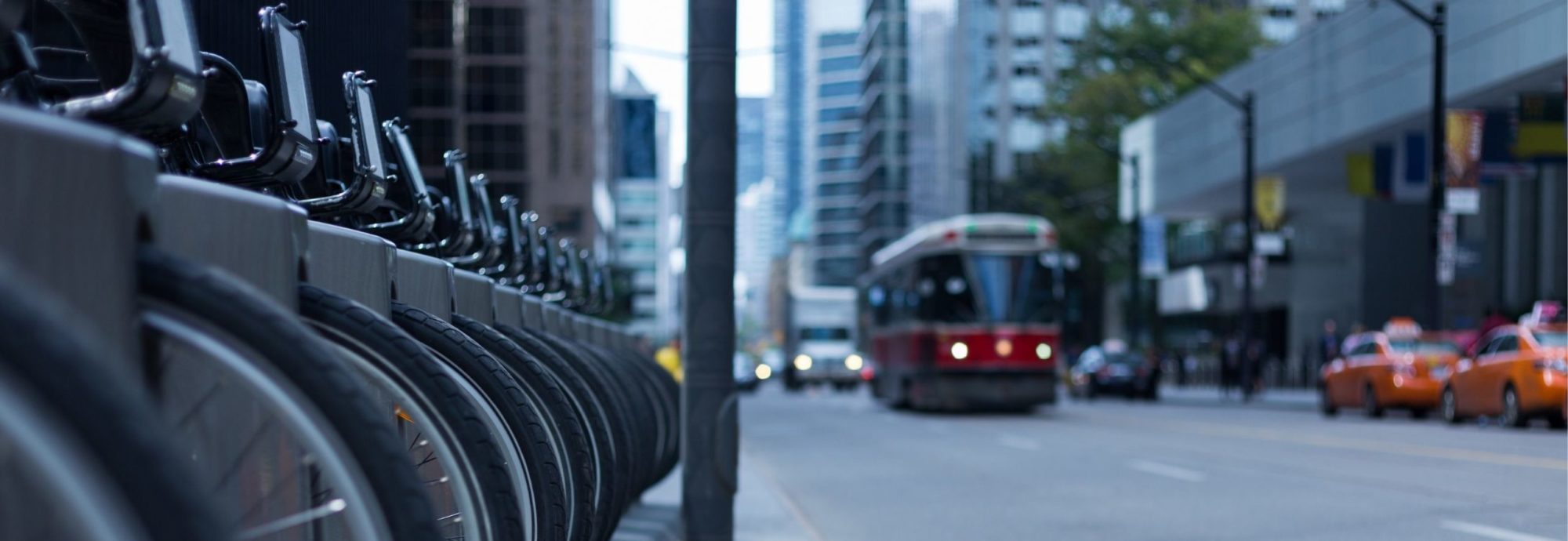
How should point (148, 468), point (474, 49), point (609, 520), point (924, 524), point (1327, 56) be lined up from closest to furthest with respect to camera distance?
1. point (148, 468)
2. point (609, 520)
3. point (924, 524)
4. point (1327, 56)
5. point (474, 49)

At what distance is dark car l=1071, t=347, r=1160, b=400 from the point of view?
53.0 m

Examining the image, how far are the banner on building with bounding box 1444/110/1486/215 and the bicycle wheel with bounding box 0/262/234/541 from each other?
1307 inches

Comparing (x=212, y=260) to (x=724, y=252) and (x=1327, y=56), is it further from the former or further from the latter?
(x=1327, y=56)

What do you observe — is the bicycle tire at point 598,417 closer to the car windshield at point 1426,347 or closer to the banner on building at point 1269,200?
the car windshield at point 1426,347

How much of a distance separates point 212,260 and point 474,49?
8022cm

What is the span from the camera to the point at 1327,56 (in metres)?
47.4

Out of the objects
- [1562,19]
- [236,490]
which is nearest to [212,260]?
[236,490]

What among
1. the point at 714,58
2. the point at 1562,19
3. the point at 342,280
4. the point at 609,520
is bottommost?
the point at 609,520

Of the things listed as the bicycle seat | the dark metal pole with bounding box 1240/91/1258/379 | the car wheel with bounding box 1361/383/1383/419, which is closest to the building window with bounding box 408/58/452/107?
the dark metal pole with bounding box 1240/91/1258/379

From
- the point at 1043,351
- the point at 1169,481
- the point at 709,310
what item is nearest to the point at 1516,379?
the point at 1043,351

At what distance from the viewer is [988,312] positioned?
107ft

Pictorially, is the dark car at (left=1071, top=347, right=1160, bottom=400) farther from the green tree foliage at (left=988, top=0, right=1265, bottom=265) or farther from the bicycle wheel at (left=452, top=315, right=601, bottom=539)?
the bicycle wheel at (left=452, top=315, right=601, bottom=539)

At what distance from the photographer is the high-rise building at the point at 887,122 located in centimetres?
15300

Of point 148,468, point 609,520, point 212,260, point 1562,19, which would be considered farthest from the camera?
point 1562,19
